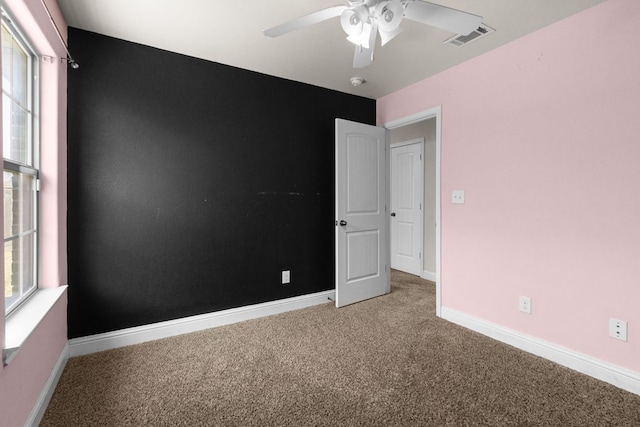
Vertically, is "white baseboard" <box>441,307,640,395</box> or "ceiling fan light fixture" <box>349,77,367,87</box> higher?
"ceiling fan light fixture" <box>349,77,367,87</box>

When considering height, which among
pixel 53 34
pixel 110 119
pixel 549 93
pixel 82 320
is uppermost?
pixel 53 34

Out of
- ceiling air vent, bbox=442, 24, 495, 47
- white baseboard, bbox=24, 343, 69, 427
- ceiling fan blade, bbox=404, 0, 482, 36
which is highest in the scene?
ceiling air vent, bbox=442, 24, 495, 47

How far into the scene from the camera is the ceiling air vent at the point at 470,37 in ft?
7.00

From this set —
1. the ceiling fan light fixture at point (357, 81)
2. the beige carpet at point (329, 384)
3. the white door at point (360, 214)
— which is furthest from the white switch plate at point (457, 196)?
the ceiling fan light fixture at point (357, 81)

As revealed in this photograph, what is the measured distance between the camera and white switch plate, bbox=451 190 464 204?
8.92 ft

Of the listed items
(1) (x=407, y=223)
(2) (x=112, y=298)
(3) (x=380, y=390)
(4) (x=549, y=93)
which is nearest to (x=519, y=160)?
(4) (x=549, y=93)

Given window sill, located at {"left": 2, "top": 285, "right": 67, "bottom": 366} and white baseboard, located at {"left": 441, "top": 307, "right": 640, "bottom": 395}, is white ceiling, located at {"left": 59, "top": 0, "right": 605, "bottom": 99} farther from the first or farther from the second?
white baseboard, located at {"left": 441, "top": 307, "right": 640, "bottom": 395}

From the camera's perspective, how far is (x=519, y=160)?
91.1 inches

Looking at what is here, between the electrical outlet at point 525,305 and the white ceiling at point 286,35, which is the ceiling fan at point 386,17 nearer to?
the white ceiling at point 286,35

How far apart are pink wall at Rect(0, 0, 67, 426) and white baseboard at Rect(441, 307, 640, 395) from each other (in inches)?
120

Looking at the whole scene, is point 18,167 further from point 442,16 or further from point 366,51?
point 442,16

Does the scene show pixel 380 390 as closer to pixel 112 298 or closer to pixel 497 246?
pixel 497 246

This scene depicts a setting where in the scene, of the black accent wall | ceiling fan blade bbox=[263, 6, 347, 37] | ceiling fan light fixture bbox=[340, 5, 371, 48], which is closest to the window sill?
the black accent wall

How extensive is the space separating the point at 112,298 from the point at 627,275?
A: 140 inches
